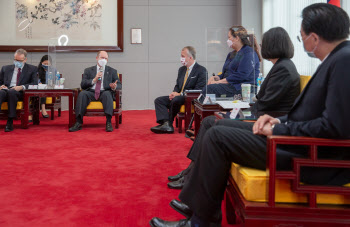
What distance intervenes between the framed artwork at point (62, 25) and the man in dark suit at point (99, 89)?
7.40 ft

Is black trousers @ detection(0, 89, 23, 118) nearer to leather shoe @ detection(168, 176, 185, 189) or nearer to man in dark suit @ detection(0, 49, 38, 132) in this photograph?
man in dark suit @ detection(0, 49, 38, 132)

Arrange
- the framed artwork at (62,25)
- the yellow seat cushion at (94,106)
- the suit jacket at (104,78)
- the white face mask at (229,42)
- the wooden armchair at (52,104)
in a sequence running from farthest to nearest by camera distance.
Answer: the framed artwork at (62,25)
the wooden armchair at (52,104)
the suit jacket at (104,78)
the yellow seat cushion at (94,106)
the white face mask at (229,42)

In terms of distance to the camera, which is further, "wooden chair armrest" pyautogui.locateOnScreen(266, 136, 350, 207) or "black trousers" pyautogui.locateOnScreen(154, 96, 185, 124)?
"black trousers" pyautogui.locateOnScreen(154, 96, 185, 124)

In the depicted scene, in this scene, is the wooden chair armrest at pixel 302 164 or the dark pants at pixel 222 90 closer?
the wooden chair armrest at pixel 302 164

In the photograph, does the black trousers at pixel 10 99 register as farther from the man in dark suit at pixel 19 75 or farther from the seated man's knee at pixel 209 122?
the seated man's knee at pixel 209 122

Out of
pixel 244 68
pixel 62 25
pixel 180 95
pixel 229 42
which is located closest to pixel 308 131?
pixel 244 68

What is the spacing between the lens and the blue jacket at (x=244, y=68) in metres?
3.69

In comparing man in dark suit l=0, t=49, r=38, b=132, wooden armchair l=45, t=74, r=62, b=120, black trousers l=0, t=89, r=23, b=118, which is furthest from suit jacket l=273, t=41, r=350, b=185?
wooden armchair l=45, t=74, r=62, b=120

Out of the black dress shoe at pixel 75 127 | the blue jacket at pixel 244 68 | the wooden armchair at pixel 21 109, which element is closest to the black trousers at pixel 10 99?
the wooden armchair at pixel 21 109

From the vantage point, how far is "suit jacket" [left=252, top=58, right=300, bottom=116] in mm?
2191

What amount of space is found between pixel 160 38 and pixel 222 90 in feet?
15.1

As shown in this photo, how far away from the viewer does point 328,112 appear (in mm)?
1290

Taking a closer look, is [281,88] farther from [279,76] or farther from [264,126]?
[264,126]

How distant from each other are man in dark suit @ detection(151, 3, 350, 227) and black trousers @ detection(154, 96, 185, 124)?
361 centimetres
